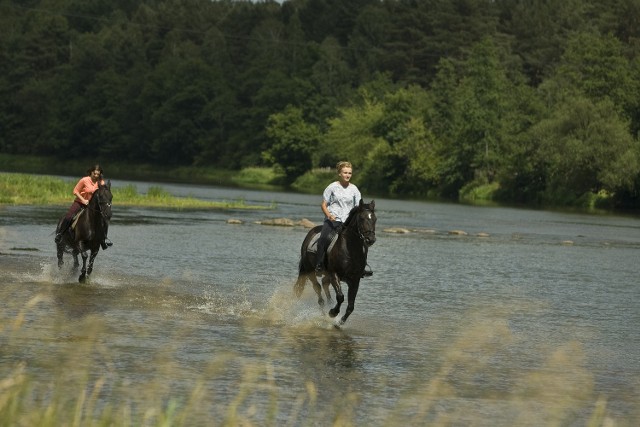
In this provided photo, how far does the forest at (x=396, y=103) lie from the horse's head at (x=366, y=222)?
76199 millimetres

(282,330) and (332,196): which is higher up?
(332,196)

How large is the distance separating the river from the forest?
212 ft

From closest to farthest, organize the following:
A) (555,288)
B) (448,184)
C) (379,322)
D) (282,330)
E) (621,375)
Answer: (621,375) → (282,330) → (379,322) → (555,288) → (448,184)

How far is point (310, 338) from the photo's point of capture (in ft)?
60.8

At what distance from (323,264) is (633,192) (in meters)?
78.2

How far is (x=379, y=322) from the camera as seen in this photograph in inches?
838

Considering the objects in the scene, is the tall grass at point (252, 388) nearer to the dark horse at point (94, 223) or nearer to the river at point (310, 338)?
the river at point (310, 338)

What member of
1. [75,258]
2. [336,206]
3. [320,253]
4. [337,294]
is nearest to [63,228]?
[75,258]

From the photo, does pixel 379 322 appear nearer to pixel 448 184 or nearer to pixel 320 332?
pixel 320 332

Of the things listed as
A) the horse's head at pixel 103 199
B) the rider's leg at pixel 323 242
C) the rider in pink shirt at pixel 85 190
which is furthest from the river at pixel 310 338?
the horse's head at pixel 103 199

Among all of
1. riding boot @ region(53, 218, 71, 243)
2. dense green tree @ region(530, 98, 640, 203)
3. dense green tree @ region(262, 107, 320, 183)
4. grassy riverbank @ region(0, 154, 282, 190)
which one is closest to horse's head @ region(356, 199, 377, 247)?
riding boot @ region(53, 218, 71, 243)

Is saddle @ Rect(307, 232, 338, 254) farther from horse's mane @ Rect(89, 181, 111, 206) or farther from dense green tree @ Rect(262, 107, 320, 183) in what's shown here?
dense green tree @ Rect(262, 107, 320, 183)

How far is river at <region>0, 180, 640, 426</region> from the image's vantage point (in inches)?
508

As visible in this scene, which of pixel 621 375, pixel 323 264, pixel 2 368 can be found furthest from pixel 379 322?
pixel 2 368
